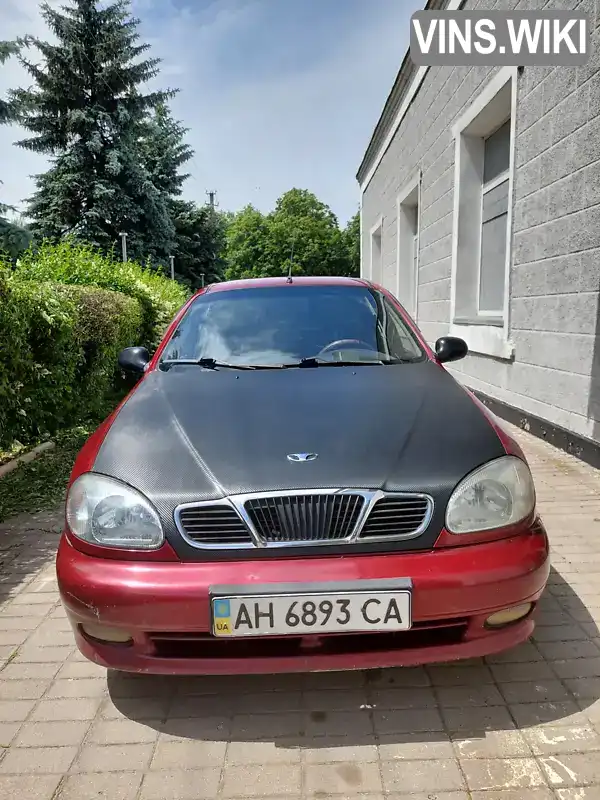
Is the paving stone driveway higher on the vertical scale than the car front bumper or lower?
lower

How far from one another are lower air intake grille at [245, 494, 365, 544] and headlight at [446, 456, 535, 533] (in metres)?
0.33

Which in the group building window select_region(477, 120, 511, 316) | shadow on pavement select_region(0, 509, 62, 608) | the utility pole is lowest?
shadow on pavement select_region(0, 509, 62, 608)

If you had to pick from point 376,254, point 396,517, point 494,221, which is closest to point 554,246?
point 494,221

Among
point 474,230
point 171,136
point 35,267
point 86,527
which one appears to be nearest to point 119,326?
point 35,267

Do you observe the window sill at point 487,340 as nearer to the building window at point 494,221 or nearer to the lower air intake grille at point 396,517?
the building window at point 494,221

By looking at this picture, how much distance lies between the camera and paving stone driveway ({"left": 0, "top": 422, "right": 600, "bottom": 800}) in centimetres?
180

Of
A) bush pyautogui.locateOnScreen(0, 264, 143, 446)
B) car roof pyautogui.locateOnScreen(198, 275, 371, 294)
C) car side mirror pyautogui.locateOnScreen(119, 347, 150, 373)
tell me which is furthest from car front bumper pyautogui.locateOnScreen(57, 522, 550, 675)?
bush pyautogui.locateOnScreen(0, 264, 143, 446)

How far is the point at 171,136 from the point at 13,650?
3350 centimetres

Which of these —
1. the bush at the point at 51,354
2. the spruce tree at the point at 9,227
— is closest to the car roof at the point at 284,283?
the bush at the point at 51,354

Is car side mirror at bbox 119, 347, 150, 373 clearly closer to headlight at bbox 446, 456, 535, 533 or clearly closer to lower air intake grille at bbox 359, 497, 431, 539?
lower air intake grille at bbox 359, 497, 431, 539

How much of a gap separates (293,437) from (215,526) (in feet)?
1.43

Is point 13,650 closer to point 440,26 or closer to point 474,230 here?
point 474,230

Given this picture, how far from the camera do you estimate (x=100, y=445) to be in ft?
7.50

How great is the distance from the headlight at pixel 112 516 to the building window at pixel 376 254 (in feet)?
53.7
